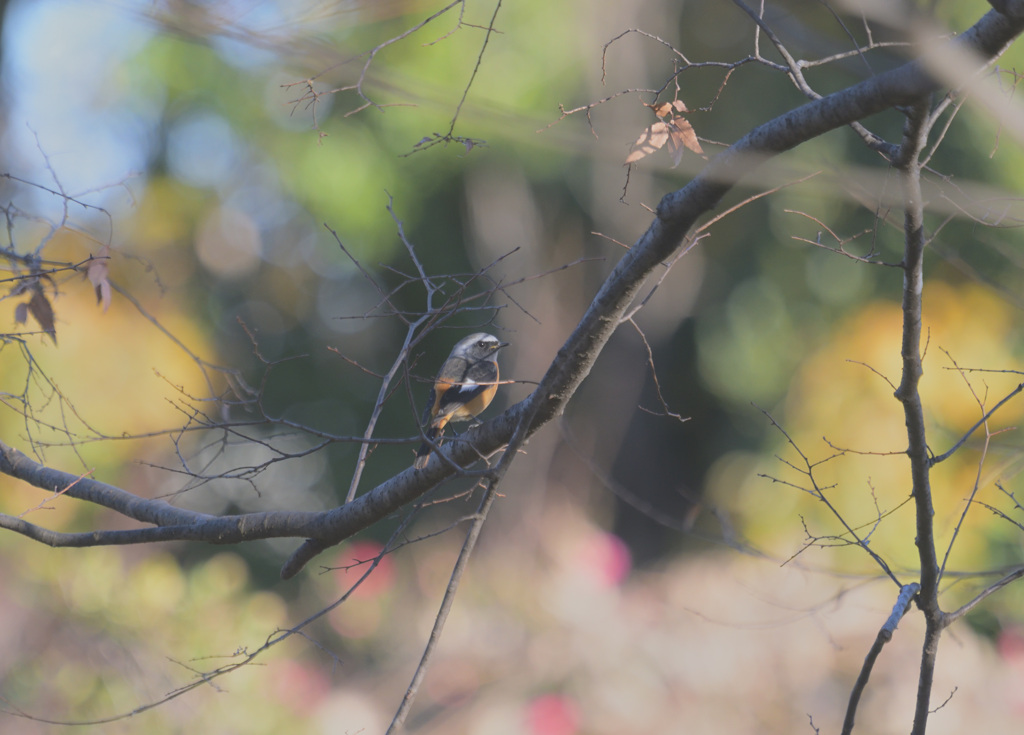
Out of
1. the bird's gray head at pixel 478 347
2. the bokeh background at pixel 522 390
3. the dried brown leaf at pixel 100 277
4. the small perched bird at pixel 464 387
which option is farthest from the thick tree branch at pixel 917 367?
the bird's gray head at pixel 478 347

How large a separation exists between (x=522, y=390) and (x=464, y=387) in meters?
4.30

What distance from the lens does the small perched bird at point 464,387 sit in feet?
14.3

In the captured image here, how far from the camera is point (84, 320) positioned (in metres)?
10.4

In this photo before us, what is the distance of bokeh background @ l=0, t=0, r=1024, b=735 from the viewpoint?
542cm

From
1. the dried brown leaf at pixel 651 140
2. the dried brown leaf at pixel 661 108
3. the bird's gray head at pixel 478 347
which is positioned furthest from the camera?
the bird's gray head at pixel 478 347

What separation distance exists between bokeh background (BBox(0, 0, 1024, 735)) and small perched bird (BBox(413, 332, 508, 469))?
1.99ft

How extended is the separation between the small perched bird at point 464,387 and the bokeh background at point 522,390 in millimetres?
605

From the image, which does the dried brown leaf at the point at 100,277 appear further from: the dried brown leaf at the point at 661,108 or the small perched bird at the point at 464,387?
the small perched bird at the point at 464,387

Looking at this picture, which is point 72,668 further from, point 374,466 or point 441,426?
point 374,466

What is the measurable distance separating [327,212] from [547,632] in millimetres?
7015

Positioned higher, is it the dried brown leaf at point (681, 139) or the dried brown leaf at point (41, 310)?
the dried brown leaf at point (681, 139)

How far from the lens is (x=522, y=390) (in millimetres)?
8711

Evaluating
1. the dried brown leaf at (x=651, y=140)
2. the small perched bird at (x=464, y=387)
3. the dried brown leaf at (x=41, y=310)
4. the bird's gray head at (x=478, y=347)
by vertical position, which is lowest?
the dried brown leaf at (x=41, y=310)

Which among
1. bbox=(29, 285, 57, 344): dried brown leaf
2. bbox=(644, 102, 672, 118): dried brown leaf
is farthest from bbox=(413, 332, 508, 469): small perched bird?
bbox=(644, 102, 672, 118): dried brown leaf
